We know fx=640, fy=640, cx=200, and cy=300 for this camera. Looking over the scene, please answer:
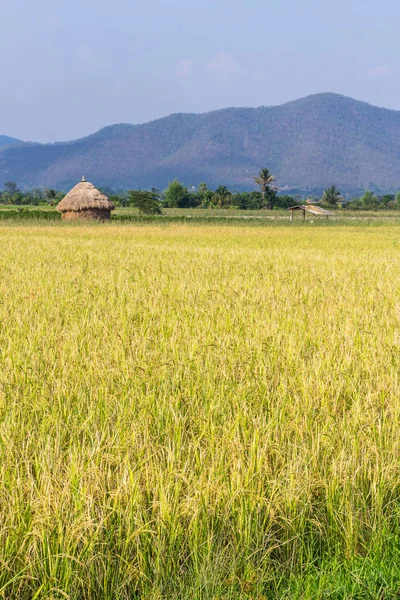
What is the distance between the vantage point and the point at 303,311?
6.04 metres

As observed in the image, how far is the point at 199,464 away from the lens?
2.32 m

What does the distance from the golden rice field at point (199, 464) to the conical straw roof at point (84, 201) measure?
32.7 metres

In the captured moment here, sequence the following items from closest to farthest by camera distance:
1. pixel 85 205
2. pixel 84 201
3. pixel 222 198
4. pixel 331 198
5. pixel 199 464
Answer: pixel 199 464 < pixel 85 205 < pixel 84 201 < pixel 222 198 < pixel 331 198

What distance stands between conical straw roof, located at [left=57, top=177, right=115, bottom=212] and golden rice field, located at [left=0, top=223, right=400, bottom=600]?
32730 mm

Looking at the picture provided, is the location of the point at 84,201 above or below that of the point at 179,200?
below

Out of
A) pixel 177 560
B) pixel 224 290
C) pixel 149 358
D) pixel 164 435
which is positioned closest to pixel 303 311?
pixel 224 290

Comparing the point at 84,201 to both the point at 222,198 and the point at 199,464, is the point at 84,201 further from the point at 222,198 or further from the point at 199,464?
the point at 222,198

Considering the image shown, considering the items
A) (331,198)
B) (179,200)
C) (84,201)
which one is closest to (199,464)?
(84,201)

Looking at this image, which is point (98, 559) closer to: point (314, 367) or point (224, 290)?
point (314, 367)

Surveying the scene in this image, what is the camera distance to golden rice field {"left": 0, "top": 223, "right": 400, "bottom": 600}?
6.18 ft

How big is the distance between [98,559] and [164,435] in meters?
0.90

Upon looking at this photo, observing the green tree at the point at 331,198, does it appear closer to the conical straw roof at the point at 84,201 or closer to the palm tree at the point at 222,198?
the palm tree at the point at 222,198

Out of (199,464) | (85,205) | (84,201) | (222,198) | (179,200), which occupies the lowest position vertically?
(199,464)

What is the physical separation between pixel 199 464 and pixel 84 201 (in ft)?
118
